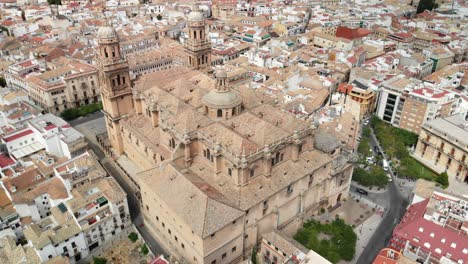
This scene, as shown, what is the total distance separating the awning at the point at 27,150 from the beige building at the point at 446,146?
76.7 m

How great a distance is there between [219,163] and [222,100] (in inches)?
404

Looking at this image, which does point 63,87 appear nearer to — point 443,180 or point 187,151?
point 187,151

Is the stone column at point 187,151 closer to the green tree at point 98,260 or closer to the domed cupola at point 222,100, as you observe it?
the domed cupola at point 222,100

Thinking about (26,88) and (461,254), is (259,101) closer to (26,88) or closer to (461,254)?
(461,254)

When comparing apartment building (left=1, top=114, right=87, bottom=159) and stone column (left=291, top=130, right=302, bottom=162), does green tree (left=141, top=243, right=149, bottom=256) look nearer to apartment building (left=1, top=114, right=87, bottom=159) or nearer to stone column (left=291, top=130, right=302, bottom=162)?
stone column (left=291, top=130, right=302, bottom=162)

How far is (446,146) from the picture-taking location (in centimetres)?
7469

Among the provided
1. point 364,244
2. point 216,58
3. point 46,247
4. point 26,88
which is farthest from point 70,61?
point 364,244

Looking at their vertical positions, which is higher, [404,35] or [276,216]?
[404,35]

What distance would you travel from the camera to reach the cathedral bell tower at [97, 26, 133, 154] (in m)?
66.3

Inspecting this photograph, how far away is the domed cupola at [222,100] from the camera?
58.1 metres

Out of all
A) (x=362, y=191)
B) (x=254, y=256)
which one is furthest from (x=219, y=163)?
(x=362, y=191)

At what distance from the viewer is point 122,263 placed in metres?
54.8

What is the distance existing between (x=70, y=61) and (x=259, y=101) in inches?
2519

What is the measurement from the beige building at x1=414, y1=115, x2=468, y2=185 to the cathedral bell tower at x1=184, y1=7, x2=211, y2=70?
47.6 m
